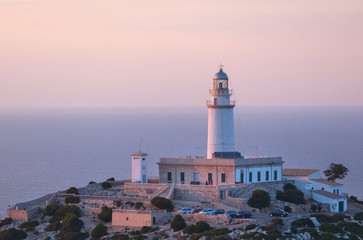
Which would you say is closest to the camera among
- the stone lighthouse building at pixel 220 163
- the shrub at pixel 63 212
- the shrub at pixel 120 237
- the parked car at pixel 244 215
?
the shrub at pixel 120 237

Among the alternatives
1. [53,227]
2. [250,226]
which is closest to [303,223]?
[250,226]

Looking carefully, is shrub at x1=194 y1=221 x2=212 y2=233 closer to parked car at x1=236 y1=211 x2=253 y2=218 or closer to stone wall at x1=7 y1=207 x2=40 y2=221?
parked car at x1=236 y1=211 x2=253 y2=218

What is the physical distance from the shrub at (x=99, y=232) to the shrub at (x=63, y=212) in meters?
4.59

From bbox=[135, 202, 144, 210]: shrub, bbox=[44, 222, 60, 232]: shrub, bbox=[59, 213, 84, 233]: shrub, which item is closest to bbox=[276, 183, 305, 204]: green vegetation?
bbox=[135, 202, 144, 210]: shrub

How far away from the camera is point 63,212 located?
192 ft

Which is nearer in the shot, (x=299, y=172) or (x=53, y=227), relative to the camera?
(x=53, y=227)

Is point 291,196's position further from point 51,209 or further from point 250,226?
point 51,209

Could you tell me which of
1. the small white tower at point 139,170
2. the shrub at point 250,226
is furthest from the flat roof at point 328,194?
the small white tower at point 139,170

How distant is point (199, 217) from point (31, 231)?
12.7m

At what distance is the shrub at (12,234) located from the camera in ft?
181

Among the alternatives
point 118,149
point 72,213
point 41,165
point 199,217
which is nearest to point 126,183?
point 72,213

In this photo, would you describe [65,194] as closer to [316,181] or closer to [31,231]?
[31,231]

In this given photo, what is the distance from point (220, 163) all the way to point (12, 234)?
668 inches

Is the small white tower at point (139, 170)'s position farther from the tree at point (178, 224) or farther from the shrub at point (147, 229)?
the tree at point (178, 224)
